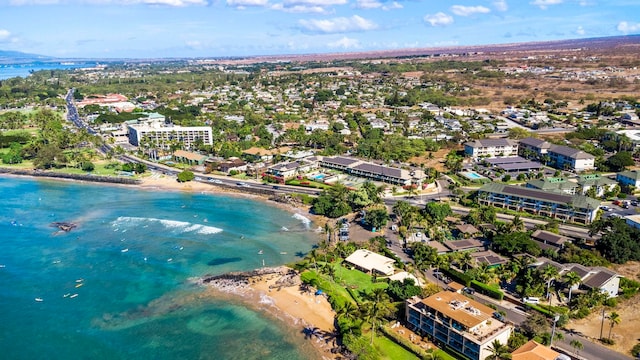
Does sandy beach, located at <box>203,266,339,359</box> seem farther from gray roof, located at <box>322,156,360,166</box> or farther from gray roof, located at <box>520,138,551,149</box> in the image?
gray roof, located at <box>520,138,551,149</box>

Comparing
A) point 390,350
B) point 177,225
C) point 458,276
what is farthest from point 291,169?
point 390,350

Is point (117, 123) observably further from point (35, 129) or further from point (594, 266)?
point (594, 266)

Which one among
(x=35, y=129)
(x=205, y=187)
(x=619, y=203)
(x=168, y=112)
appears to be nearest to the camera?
(x=619, y=203)

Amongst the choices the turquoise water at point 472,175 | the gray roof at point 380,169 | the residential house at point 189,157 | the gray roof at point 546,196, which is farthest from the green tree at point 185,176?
the gray roof at point 546,196

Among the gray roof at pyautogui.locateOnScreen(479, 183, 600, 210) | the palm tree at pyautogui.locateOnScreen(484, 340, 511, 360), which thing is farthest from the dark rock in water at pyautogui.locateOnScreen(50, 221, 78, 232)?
the gray roof at pyautogui.locateOnScreen(479, 183, 600, 210)

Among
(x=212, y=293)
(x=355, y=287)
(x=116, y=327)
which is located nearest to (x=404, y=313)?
Answer: (x=355, y=287)

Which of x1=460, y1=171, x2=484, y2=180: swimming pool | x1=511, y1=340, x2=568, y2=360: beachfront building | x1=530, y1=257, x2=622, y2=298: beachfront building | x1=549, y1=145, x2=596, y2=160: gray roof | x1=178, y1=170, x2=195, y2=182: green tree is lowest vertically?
x1=511, y1=340, x2=568, y2=360: beachfront building
